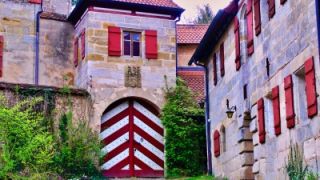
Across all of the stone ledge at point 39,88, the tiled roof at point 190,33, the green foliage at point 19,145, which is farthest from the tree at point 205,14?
the green foliage at point 19,145

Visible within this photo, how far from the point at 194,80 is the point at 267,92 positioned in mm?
10249

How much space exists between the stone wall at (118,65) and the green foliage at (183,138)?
28.7 inches

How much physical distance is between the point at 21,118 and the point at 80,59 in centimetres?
779

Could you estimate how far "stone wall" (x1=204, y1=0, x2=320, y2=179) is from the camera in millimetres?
14242

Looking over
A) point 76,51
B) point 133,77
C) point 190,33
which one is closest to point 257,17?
point 133,77

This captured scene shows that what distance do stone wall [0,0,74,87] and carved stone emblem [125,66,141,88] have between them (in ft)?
8.89

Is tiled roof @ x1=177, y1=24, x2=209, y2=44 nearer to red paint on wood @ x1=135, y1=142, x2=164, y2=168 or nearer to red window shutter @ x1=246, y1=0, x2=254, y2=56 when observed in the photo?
red paint on wood @ x1=135, y1=142, x2=164, y2=168

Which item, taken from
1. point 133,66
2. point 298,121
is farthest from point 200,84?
point 298,121

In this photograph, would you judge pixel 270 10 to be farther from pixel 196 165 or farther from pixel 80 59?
pixel 80 59

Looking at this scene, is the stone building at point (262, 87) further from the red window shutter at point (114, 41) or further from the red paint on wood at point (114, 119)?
the red paint on wood at point (114, 119)

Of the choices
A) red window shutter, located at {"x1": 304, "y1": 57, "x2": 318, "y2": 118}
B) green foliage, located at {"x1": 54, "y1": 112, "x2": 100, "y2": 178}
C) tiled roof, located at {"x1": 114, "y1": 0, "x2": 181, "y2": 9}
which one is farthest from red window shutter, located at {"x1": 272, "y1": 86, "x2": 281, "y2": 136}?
tiled roof, located at {"x1": 114, "y1": 0, "x2": 181, "y2": 9}

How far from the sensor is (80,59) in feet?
85.3

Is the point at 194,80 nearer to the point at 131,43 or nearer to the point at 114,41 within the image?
the point at 131,43

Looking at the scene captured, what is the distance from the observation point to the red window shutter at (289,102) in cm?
1493
